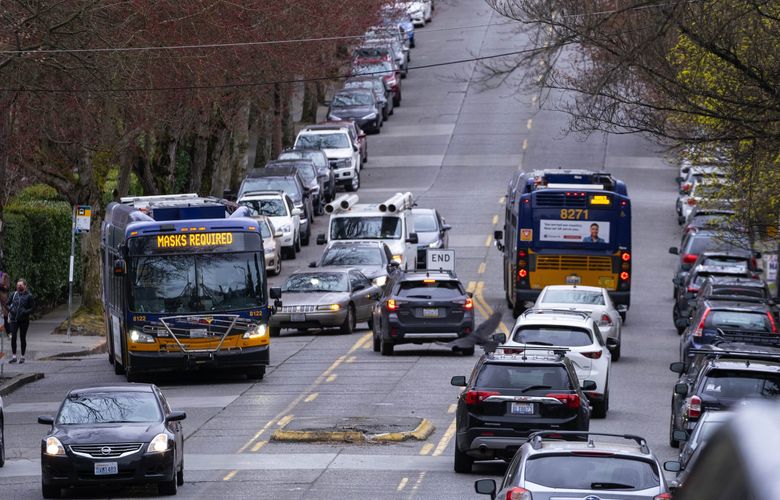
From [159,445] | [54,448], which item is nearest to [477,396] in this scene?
[159,445]

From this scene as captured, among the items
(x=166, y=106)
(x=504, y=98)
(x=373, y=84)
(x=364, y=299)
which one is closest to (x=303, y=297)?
(x=364, y=299)

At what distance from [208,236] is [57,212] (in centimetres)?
1542

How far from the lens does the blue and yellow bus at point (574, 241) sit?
35.9 meters

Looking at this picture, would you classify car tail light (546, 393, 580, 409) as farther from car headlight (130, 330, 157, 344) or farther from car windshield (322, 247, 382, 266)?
car windshield (322, 247, 382, 266)

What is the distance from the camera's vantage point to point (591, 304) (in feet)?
98.5

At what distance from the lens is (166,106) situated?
132 feet

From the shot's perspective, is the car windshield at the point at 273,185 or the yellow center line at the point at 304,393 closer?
the yellow center line at the point at 304,393

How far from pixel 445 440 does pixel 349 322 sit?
13.5 metres

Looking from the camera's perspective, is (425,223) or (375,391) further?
(425,223)

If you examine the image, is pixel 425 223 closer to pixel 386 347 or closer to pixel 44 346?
pixel 44 346

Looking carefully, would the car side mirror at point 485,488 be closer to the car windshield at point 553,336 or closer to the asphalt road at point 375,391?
the asphalt road at point 375,391

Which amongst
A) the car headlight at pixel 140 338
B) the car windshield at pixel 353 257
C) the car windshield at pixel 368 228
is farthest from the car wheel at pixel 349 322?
the car headlight at pixel 140 338

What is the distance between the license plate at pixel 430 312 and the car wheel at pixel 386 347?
926 millimetres

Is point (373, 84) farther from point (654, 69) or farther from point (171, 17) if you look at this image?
point (654, 69)
